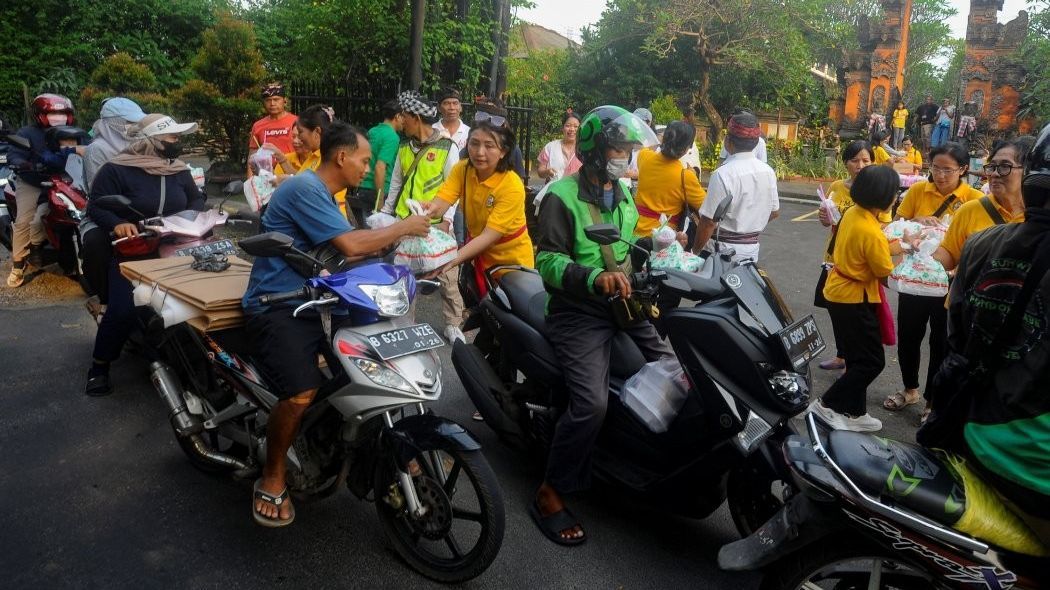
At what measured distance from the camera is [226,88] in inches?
437

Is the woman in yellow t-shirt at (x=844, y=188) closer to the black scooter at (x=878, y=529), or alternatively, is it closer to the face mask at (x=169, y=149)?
the black scooter at (x=878, y=529)

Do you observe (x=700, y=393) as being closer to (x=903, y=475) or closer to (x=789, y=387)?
(x=789, y=387)

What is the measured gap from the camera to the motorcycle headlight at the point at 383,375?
9.37ft

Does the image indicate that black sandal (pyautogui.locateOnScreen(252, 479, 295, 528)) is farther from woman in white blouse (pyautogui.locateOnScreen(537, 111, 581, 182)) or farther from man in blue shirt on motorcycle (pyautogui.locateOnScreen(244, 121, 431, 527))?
woman in white blouse (pyautogui.locateOnScreen(537, 111, 581, 182))

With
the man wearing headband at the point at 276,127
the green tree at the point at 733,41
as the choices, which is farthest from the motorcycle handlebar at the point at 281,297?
the green tree at the point at 733,41

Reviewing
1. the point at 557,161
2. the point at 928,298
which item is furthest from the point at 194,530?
the point at 557,161

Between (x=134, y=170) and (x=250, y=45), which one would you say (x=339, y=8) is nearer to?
(x=250, y=45)

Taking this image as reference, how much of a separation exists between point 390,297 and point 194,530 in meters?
1.40

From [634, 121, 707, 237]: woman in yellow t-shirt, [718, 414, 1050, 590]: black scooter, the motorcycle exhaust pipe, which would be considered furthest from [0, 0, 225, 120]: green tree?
[718, 414, 1050, 590]: black scooter

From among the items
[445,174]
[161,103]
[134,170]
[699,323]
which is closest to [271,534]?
[699,323]

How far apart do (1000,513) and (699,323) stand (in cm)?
115

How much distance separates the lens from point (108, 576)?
2965mm

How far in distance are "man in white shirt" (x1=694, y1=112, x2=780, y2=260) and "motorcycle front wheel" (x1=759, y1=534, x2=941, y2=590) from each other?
301cm

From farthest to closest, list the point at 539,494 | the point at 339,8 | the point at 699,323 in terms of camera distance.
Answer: the point at 339,8
the point at 539,494
the point at 699,323
